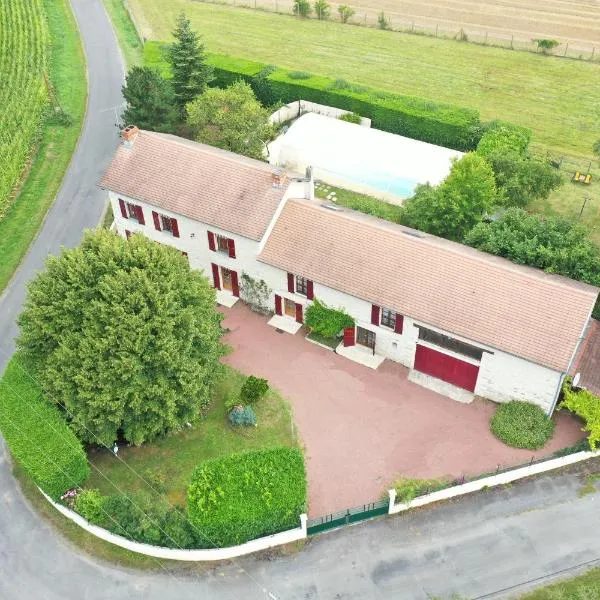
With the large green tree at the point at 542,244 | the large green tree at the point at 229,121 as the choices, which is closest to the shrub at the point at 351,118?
the large green tree at the point at 229,121

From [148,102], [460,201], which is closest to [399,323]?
[460,201]

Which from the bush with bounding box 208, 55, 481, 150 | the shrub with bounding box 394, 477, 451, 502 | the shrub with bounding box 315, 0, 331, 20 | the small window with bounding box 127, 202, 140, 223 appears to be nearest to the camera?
the shrub with bounding box 394, 477, 451, 502

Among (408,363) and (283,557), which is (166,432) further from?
(408,363)

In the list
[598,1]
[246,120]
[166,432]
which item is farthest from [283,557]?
[598,1]

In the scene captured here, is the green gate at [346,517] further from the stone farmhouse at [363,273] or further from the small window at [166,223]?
the small window at [166,223]

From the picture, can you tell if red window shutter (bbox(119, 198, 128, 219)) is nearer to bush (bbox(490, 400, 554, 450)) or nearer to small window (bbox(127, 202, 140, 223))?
small window (bbox(127, 202, 140, 223))

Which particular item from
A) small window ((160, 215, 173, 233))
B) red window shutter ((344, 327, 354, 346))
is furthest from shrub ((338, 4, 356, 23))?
red window shutter ((344, 327, 354, 346))
